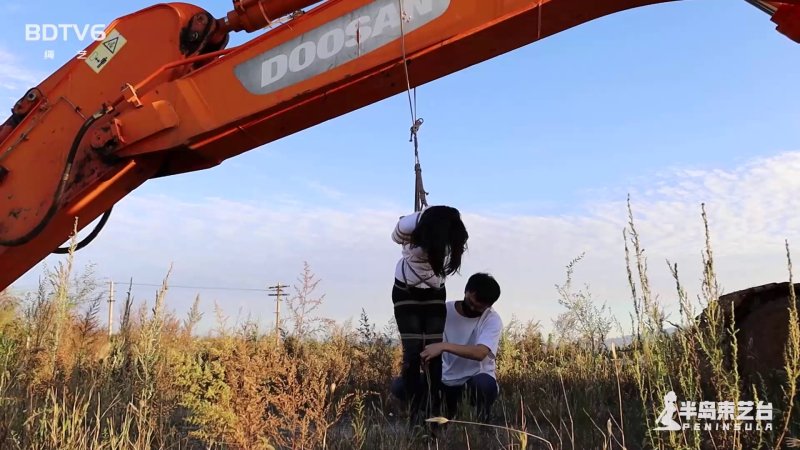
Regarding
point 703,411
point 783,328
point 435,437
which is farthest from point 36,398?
point 783,328

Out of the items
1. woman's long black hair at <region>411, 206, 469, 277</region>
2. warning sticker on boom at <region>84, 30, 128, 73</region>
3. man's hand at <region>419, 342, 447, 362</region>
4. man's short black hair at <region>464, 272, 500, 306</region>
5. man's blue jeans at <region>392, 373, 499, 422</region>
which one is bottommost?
man's blue jeans at <region>392, 373, 499, 422</region>

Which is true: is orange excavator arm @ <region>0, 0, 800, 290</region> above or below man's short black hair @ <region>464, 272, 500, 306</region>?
above

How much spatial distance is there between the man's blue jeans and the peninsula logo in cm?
182

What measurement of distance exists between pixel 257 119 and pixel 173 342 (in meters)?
1.90

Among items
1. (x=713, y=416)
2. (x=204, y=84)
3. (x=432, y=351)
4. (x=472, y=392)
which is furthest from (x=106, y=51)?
(x=713, y=416)

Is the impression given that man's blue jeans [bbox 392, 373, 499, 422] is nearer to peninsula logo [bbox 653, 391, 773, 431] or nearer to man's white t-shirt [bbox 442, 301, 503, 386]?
man's white t-shirt [bbox 442, 301, 503, 386]

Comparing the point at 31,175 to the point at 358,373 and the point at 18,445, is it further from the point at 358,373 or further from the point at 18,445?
the point at 358,373

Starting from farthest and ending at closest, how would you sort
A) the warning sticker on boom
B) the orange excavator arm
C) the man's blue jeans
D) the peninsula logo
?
the man's blue jeans < the warning sticker on boom < the orange excavator arm < the peninsula logo

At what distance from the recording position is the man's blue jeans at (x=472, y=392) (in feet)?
13.7

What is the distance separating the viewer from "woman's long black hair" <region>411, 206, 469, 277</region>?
359 centimetres

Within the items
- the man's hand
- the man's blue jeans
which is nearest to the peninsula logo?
the man's hand

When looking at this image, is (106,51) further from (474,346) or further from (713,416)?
(713,416)

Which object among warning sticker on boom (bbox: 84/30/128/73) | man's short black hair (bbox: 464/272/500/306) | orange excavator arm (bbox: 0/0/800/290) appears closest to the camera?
orange excavator arm (bbox: 0/0/800/290)

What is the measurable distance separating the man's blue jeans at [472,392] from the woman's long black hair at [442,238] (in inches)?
37.6
